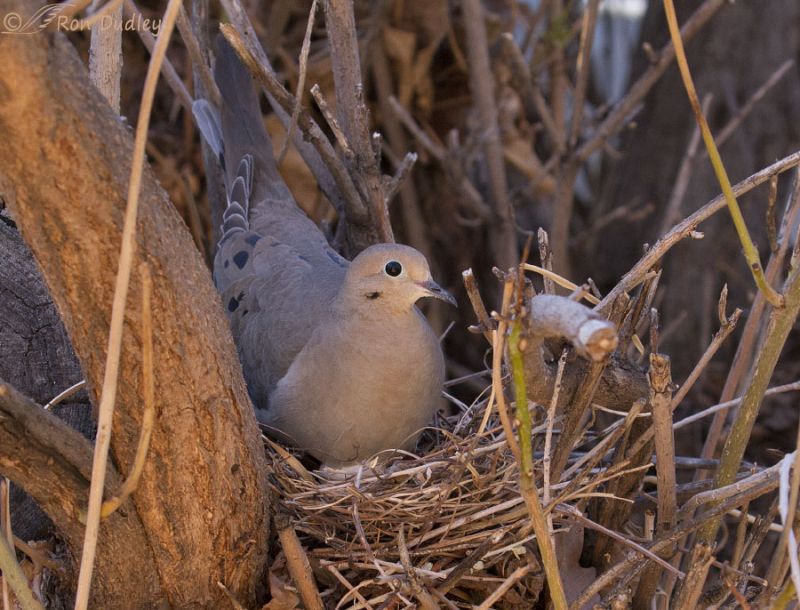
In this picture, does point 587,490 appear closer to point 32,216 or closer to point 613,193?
point 32,216

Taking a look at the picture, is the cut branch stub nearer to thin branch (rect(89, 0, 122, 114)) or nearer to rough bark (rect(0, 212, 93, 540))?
rough bark (rect(0, 212, 93, 540))

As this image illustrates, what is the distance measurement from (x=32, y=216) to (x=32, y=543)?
76 centimetres

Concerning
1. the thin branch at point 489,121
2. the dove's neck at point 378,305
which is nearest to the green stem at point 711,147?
the dove's neck at point 378,305

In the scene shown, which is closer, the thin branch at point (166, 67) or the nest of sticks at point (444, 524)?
the nest of sticks at point (444, 524)

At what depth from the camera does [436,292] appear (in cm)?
246

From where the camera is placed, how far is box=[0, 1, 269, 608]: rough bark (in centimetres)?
146

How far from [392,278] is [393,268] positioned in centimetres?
3

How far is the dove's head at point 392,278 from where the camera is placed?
8.09ft

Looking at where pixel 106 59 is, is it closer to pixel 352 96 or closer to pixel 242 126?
pixel 352 96

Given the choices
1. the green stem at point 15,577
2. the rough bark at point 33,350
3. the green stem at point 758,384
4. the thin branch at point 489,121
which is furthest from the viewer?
the thin branch at point 489,121

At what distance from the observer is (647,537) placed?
2246mm

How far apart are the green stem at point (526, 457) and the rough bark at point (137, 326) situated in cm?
55

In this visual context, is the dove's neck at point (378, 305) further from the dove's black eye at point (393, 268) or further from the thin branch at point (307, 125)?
the thin branch at point (307, 125)

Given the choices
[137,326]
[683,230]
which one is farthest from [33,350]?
[683,230]
